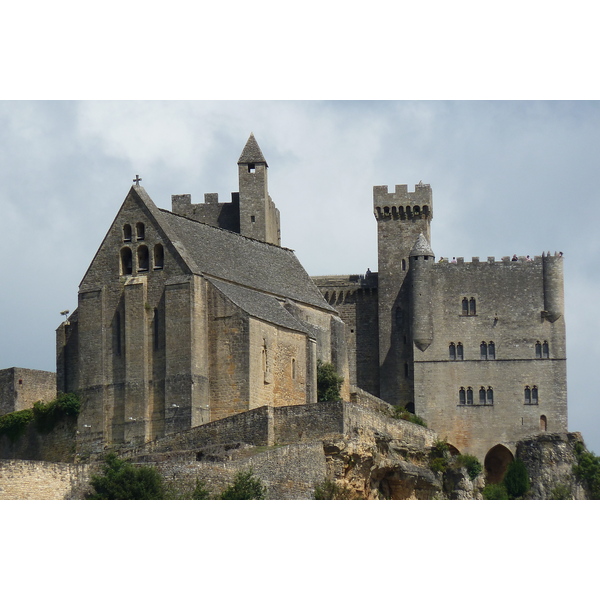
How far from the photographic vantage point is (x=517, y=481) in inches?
3214

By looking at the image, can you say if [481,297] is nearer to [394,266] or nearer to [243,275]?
[394,266]

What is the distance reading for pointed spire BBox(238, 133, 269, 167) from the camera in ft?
319

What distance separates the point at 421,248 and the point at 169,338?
75.6 feet

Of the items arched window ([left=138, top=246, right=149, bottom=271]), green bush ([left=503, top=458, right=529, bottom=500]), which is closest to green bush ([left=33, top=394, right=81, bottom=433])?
arched window ([left=138, top=246, right=149, bottom=271])

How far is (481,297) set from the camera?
9500cm

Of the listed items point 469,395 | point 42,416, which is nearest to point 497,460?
point 469,395

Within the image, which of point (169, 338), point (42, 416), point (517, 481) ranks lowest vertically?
point (517, 481)

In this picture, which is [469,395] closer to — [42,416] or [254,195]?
[254,195]

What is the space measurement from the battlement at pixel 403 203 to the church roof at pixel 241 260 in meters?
9.33

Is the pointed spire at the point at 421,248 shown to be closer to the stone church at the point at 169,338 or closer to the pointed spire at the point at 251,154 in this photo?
the pointed spire at the point at 251,154

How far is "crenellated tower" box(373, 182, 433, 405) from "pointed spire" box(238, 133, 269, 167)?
7.14 meters

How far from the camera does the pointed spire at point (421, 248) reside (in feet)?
316

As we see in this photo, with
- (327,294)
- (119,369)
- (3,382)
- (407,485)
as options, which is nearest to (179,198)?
(327,294)

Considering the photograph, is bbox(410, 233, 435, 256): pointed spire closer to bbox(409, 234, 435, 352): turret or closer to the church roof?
bbox(409, 234, 435, 352): turret
